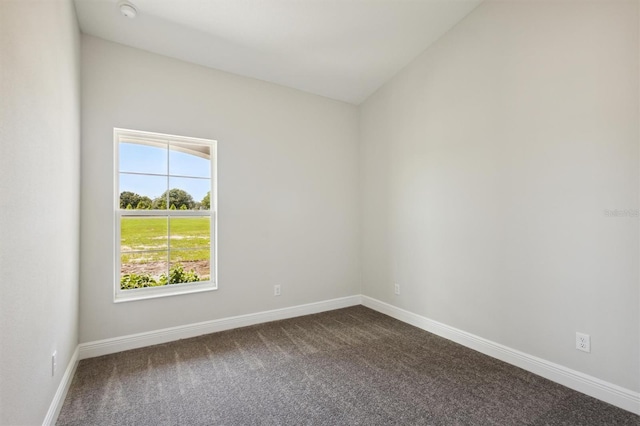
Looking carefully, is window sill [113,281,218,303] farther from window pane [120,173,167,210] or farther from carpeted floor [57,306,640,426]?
window pane [120,173,167,210]

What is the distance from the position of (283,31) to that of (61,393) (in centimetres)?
332

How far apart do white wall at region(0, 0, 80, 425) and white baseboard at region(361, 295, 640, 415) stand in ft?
10.2

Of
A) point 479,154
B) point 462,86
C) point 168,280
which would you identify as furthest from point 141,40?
point 479,154

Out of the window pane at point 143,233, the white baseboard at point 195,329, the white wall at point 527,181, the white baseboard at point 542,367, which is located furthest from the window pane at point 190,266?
the white baseboard at point 542,367

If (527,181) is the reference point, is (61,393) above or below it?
below

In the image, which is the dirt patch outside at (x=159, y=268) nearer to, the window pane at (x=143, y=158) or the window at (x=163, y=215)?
the window at (x=163, y=215)

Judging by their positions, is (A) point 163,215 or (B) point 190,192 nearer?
(A) point 163,215

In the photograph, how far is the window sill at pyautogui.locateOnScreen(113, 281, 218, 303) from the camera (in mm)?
2822

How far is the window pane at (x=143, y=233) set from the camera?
287cm

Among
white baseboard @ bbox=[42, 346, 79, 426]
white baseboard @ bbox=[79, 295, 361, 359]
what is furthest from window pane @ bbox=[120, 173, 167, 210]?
white baseboard @ bbox=[42, 346, 79, 426]

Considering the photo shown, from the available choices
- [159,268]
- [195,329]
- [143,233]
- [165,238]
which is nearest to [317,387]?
[195,329]

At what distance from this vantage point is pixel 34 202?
149 cm

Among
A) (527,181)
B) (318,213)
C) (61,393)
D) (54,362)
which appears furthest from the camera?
(318,213)

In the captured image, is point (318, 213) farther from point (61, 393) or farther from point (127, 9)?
point (61, 393)
